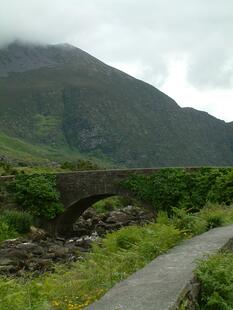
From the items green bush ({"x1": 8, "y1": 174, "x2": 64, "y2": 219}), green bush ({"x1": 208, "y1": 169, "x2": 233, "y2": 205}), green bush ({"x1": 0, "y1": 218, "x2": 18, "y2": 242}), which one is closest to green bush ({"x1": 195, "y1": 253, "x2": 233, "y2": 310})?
green bush ({"x1": 208, "y1": 169, "x2": 233, "y2": 205})

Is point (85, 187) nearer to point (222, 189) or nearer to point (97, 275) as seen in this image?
point (222, 189)

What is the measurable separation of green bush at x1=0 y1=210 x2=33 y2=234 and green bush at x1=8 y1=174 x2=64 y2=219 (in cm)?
121

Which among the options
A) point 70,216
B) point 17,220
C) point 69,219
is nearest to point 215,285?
point 17,220

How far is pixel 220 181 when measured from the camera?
98.4ft

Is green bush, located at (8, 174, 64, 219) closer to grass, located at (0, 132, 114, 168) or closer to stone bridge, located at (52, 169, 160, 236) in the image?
stone bridge, located at (52, 169, 160, 236)

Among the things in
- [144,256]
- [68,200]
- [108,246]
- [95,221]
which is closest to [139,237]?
[108,246]

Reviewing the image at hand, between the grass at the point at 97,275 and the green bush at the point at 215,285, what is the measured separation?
1422 millimetres

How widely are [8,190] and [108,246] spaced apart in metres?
22.5

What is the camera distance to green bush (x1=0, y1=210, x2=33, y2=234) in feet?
106

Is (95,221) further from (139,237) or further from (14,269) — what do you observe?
(139,237)

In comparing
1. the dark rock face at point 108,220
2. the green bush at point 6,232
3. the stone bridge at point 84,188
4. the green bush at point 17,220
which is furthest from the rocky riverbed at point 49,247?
the stone bridge at point 84,188

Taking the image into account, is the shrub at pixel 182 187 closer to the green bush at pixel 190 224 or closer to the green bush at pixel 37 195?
the green bush at pixel 37 195

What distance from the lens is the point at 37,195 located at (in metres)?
34.6

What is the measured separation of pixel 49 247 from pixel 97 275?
784 inches
